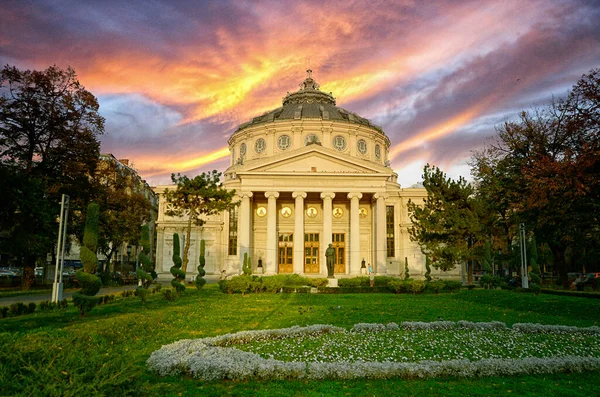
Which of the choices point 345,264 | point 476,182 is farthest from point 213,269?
point 476,182

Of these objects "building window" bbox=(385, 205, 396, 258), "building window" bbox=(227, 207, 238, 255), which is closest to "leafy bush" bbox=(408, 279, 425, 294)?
"building window" bbox=(385, 205, 396, 258)

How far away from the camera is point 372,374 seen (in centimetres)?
815

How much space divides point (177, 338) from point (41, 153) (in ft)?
82.7

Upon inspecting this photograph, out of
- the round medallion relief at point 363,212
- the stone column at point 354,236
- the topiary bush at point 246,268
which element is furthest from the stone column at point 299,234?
the round medallion relief at point 363,212

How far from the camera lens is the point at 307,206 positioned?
53.8m

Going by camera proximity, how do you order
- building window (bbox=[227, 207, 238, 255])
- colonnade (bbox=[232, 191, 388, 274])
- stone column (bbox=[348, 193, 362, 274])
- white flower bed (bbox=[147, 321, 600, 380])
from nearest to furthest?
white flower bed (bbox=[147, 321, 600, 380]), colonnade (bbox=[232, 191, 388, 274]), stone column (bbox=[348, 193, 362, 274]), building window (bbox=[227, 207, 238, 255])

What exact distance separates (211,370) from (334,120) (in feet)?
181

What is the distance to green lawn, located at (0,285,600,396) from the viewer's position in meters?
4.06

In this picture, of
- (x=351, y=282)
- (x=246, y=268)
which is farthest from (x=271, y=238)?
(x=351, y=282)

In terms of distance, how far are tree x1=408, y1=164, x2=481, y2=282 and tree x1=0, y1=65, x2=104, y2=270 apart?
2666 centimetres

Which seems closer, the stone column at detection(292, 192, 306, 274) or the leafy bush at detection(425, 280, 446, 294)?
the leafy bush at detection(425, 280, 446, 294)

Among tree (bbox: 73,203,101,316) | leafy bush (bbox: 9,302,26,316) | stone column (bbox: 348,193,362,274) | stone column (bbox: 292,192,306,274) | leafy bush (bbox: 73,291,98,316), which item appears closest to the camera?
leafy bush (bbox: 9,302,26,316)

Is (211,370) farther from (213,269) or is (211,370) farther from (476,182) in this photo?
(213,269)

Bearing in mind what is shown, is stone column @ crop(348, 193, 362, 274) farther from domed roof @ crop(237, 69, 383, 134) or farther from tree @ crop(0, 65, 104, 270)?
tree @ crop(0, 65, 104, 270)
